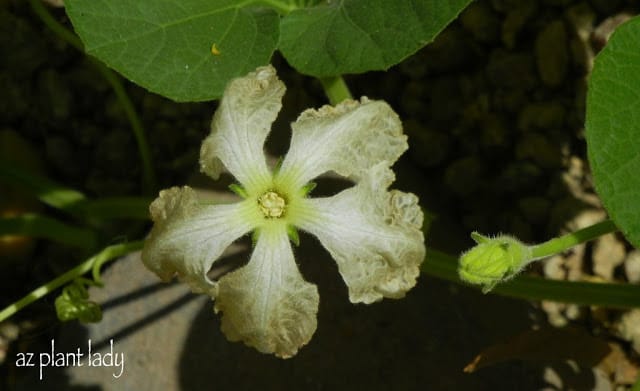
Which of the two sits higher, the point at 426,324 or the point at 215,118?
the point at 215,118

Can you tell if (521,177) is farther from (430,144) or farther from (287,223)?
(287,223)

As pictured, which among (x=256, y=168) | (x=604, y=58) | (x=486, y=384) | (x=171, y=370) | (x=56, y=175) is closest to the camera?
(x=604, y=58)

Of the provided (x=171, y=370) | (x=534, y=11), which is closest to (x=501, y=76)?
(x=534, y=11)

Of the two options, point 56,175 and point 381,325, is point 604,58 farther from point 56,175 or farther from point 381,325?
point 56,175

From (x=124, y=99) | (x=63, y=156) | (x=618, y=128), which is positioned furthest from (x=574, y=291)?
(x=63, y=156)

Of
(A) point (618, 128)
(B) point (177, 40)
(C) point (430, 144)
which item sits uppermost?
(B) point (177, 40)

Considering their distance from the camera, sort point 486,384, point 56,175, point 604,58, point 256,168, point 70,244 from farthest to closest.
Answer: point 56,175 < point 70,244 < point 486,384 < point 256,168 < point 604,58

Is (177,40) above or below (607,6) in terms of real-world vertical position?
above
